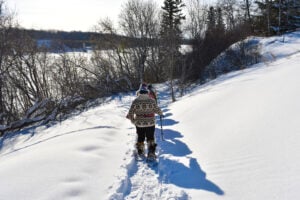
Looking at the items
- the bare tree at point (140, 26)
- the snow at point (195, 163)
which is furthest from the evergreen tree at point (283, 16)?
the snow at point (195, 163)

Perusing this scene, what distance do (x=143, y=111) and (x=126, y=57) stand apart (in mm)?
23844

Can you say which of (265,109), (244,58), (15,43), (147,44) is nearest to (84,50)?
(147,44)

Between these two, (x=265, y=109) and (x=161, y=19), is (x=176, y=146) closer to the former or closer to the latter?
(x=265, y=109)

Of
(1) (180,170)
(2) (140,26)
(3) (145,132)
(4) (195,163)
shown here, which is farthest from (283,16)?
(1) (180,170)

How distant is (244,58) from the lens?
1811 cm

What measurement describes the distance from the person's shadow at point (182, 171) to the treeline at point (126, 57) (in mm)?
10898

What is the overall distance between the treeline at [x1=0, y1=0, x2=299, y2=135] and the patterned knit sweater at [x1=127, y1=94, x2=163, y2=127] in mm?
10390

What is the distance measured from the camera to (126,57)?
28.4 meters

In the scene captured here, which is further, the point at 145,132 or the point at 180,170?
the point at 145,132

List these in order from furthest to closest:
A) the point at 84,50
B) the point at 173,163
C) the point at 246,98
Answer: the point at 84,50
the point at 246,98
the point at 173,163

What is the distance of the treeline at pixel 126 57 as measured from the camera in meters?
17.8

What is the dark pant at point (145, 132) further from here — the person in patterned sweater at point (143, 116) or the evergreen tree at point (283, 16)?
the evergreen tree at point (283, 16)

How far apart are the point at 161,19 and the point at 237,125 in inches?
1107

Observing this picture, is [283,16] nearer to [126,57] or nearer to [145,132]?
[126,57]
